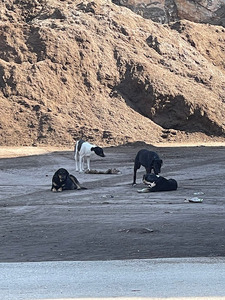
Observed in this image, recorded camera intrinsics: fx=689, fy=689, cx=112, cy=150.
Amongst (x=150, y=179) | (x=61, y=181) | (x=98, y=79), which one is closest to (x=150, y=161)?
(x=150, y=179)

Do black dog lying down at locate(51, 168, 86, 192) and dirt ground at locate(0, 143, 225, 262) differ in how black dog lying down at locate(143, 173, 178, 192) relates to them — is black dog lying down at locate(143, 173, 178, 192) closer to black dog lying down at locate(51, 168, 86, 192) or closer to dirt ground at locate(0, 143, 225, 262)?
dirt ground at locate(0, 143, 225, 262)

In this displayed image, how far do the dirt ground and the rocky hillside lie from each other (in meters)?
12.9

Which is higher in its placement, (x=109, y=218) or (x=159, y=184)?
(x=159, y=184)

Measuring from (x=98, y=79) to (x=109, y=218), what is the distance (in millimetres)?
28940

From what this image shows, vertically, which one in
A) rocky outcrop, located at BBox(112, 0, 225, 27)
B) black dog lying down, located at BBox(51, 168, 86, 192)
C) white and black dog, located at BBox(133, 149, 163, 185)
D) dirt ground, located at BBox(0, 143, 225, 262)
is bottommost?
dirt ground, located at BBox(0, 143, 225, 262)

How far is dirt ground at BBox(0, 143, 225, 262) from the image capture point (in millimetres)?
8977

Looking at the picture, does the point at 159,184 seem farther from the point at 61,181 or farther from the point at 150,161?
the point at 61,181

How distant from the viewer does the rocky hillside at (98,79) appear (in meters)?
35.7

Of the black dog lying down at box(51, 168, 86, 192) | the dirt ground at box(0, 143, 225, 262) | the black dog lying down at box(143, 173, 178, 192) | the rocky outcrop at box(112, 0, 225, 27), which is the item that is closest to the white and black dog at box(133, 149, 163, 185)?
the dirt ground at box(0, 143, 225, 262)

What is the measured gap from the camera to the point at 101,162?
26.3 m

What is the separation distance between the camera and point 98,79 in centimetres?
4034

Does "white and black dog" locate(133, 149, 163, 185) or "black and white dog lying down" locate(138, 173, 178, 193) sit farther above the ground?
"white and black dog" locate(133, 149, 163, 185)

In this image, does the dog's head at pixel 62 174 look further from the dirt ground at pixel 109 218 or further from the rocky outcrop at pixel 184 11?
the rocky outcrop at pixel 184 11

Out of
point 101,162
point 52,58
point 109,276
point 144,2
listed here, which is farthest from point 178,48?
point 109,276
